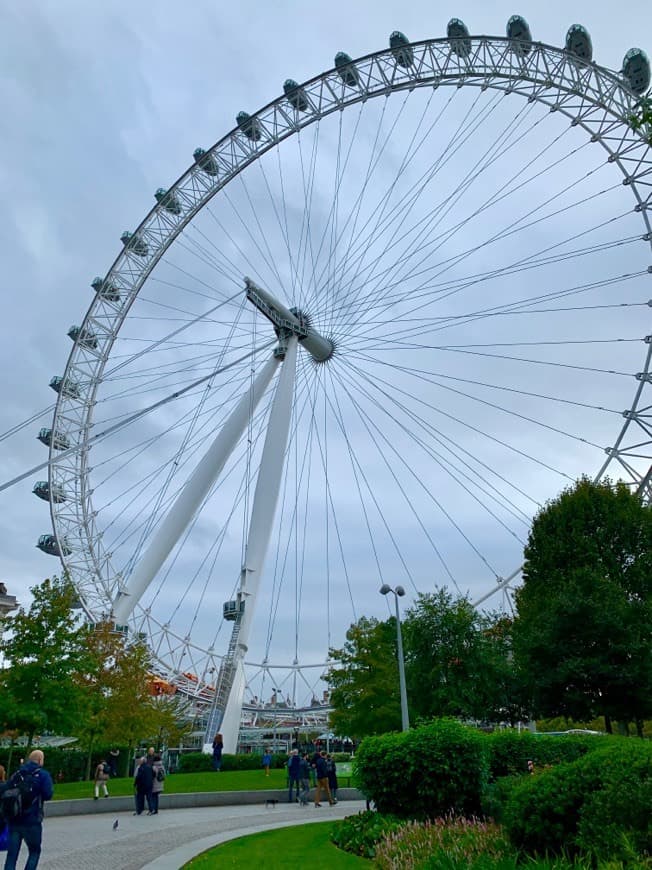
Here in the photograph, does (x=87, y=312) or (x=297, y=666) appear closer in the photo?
(x=87, y=312)

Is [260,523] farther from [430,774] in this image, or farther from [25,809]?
[25,809]

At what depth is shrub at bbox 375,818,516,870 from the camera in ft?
27.5

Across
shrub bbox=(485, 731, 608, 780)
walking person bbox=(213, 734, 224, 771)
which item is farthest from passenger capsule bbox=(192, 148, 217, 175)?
shrub bbox=(485, 731, 608, 780)

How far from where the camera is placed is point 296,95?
1645 inches

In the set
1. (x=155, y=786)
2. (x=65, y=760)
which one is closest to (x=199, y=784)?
(x=155, y=786)

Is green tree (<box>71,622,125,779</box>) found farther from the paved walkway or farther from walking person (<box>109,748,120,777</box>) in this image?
the paved walkway

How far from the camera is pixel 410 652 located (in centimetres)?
3459

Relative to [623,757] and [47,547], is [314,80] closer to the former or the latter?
[47,547]

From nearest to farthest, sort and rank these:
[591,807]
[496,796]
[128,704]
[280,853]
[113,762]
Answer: [591,807], [280,853], [496,796], [128,704], [113,762]

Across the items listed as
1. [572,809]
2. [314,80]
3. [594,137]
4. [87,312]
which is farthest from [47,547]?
[572,809]

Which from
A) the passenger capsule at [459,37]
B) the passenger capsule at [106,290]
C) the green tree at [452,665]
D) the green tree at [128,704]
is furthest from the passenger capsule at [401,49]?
the green tree at [128,704]

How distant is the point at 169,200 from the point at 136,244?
11.5ft

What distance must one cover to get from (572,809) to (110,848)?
9.79 meters

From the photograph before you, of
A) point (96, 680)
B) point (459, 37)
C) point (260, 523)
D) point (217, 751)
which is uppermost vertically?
point (459, 37)
